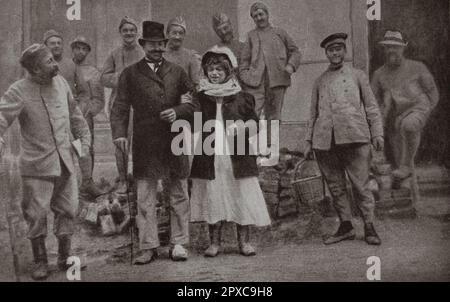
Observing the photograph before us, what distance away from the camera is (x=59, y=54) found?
6.92 metres

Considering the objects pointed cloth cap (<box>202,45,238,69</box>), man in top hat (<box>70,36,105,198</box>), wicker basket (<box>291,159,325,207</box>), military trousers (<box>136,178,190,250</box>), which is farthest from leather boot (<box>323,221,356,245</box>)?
man in top hat (<box>70,36,105,198</box>)

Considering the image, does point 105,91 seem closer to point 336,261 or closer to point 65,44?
point 65,44

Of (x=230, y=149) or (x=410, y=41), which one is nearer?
(x=230, y=149)

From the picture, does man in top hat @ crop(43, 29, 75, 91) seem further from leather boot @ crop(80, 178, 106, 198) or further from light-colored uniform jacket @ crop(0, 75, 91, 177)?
leather boot @ crop(80, 178, 106, 198)

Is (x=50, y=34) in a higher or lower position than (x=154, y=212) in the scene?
higher

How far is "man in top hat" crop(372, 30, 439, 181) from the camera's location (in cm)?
696

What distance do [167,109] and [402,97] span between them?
2.41m

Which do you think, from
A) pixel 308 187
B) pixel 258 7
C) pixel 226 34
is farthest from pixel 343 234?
Result: pixel 258 7

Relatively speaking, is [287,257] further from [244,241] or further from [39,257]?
[39,257]

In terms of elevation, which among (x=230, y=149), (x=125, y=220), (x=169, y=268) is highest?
(x=230, y=149)

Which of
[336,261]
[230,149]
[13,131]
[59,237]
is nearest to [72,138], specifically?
[13,131]

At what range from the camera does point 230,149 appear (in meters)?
6.59

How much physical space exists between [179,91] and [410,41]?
2.46 metres

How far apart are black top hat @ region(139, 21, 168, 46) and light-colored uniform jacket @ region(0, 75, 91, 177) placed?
1003mm
